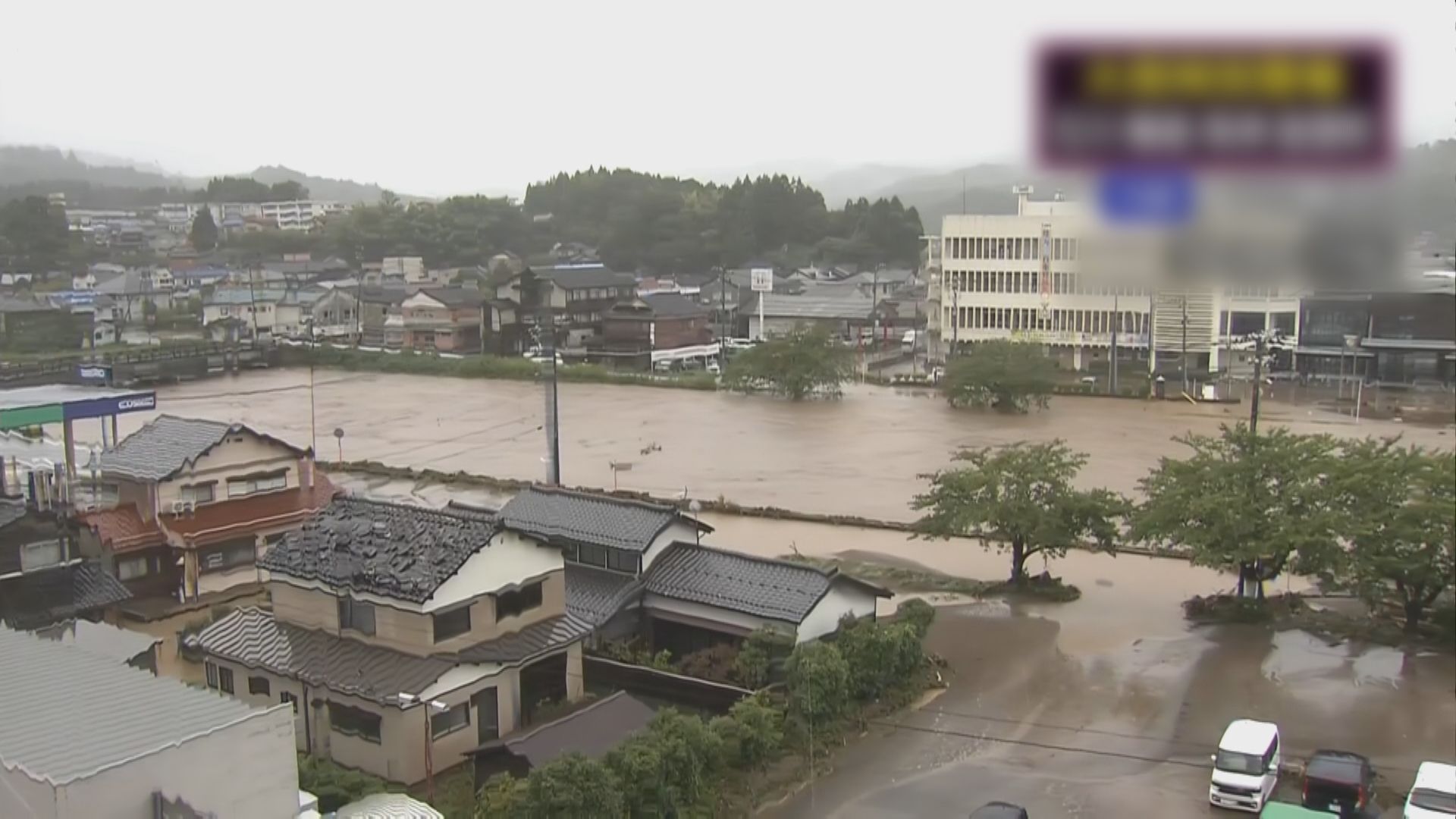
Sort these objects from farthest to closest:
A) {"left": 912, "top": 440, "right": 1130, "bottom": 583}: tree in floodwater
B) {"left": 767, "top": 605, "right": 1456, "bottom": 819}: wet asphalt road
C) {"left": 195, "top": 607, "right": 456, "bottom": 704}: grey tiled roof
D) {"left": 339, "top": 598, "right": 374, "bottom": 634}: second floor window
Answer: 1. {"left": 912, "top": 440, "right": 1130, "bottom": 583}: tree in floodwater
2. {"left": 339, "top": 598, "right": 374, "bottom": 634}: second floor window
3. {"left": 195, "top": 607, "right": 456, "bottom": 704}: grey tiled roof
4. {"left": 767, "top": 605, "right": 1456, "bottom": 819}: wet asphalt road

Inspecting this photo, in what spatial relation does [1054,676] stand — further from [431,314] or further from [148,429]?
[431,314]

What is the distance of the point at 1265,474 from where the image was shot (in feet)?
15.1

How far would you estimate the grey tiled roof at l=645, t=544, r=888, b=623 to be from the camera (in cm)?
Answer: 386

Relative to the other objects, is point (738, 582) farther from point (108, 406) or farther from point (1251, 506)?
point (108, 406)

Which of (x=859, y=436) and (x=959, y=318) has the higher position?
→ (x=959, y=318)

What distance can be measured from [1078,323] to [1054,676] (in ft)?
24.5

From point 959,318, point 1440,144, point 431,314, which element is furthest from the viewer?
point 431,314

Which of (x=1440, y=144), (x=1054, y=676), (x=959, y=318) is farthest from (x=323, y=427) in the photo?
(x=1440, y=144)

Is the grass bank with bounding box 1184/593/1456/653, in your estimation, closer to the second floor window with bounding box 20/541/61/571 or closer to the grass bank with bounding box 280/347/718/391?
the second floor window with bounding box 20/541/61/571

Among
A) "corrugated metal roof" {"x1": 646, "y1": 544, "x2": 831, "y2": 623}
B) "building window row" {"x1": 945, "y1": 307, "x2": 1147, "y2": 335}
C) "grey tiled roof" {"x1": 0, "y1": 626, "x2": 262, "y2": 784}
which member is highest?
"building window row" {"x1": 945, "y1": 307, "x2": 1147, "y2": 335}

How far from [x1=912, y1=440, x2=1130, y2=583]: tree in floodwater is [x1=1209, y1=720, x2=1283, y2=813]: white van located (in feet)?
5.30

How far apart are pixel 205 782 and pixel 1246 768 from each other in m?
2.46

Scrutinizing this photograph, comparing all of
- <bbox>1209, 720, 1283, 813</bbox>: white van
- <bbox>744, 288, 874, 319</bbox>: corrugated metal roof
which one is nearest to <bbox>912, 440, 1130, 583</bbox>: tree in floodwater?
<bbox>1209, 720, 1283, 813</bbox>: white van

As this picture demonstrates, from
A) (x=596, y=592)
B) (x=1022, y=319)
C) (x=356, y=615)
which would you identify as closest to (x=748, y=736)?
(x=596, y=592)
